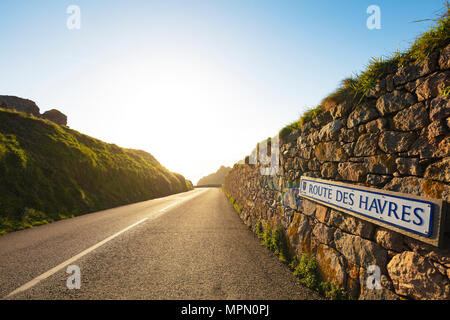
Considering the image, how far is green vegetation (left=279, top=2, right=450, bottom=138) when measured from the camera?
6.53ft

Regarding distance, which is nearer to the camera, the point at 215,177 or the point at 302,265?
the point at 302,265

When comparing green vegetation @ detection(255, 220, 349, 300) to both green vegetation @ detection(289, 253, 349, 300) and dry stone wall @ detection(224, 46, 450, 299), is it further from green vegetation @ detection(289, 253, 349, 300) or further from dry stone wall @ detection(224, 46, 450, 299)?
dry stone wall @ detection(224, 46, 450, 299)

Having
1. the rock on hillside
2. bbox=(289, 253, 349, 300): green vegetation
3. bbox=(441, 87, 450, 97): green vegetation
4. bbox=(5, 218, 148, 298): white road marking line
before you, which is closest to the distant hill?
the rock on hillside

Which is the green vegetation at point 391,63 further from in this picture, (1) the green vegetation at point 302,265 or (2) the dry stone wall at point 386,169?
(1) the green vegetation at point 302,265

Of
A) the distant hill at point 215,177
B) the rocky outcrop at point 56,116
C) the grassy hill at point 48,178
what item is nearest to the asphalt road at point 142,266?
the grassy hill at point 48,178

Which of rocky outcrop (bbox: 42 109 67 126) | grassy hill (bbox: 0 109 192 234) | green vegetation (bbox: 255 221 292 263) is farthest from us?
rocky outcrop (bbox: 42 109 67 126)

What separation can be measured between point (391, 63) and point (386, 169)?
137 centimetres

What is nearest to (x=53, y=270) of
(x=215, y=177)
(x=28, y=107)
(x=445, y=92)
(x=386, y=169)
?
(x=386, y=169)

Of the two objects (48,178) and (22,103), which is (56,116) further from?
(48,178)

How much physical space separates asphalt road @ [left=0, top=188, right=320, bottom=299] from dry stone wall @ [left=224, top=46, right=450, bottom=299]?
0.84 m

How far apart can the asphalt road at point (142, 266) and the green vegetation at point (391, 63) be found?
313cm

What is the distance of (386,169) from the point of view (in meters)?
2.33
